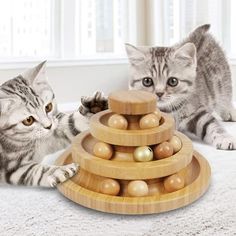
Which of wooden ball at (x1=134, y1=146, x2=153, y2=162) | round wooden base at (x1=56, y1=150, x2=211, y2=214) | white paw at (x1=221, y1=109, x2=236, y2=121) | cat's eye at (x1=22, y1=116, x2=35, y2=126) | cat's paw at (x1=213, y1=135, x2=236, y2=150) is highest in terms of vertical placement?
cat's eye at (x1=22, y1=116, x2=35, y2=126)

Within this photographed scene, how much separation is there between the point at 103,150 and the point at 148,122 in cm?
14

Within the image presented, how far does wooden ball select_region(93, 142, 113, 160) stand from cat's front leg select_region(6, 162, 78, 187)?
0.25 ft

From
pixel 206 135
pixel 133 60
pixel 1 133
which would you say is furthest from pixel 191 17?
pixel 1 133

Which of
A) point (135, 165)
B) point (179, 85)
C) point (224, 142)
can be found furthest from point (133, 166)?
point (179, 85)

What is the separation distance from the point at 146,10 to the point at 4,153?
212cm

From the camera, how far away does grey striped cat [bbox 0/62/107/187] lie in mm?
1102

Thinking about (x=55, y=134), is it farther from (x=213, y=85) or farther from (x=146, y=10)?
(x=146, y=10)

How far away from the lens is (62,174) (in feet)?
3.40

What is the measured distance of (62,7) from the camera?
8.58ft

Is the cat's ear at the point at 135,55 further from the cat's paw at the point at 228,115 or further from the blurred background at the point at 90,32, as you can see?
the blurred background at the point at 90,32

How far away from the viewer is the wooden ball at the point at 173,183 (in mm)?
952

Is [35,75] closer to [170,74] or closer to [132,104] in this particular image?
[132,104]

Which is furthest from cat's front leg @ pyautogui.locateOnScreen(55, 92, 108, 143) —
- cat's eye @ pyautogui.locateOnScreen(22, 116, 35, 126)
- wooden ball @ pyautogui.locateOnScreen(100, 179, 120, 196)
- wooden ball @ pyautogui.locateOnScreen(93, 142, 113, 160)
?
wooden ball @ pyautogui.locateOnScreen(100, 179, 120, 196)

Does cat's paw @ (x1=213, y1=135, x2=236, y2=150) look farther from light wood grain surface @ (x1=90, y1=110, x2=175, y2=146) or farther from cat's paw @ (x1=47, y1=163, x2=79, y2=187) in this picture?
cat's paw @ (x1=47, y1=163, x2=79, y2=187)
